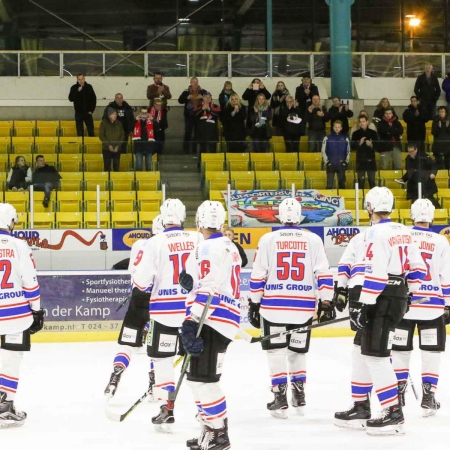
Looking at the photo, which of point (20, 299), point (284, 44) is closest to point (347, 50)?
point (284, 44)

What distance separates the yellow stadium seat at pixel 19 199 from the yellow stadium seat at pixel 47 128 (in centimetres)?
435

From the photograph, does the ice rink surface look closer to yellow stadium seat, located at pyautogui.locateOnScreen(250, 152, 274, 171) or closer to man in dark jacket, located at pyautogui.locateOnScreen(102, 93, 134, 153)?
yellow stadium seat, located at pyautogui.locateOnScreen(250, 152, 274, 171)

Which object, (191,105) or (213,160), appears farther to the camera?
(191,105)

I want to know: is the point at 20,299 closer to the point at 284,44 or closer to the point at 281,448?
the point at 281,448

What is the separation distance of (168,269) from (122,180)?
6.74 m

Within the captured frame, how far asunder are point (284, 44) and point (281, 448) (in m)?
16.3

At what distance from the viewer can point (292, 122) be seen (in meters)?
15.3

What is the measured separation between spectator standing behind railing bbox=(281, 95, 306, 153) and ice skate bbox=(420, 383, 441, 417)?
865cm

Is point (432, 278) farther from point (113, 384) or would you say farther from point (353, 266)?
point (113, 384)

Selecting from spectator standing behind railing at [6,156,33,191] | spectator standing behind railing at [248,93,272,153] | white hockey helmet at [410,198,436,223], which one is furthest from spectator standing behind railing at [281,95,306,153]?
white hockey helmet at [410,198,436,223]

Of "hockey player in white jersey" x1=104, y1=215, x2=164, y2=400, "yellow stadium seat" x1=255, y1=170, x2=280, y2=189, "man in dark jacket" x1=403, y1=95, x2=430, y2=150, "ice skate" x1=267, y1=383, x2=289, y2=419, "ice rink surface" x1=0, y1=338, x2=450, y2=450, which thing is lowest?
"ice rink surface" x1=0, y1=338, x2=450, y2=450

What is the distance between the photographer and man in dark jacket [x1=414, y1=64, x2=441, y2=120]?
17016 mm

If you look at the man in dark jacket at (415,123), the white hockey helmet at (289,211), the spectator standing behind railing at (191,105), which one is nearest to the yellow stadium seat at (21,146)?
the spectator standing behind railing at (191,105)

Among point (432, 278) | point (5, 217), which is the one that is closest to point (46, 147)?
point (5, 217)
